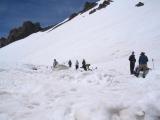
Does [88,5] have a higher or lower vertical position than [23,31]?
higher

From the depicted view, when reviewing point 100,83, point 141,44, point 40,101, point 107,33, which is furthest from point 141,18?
point 40,101

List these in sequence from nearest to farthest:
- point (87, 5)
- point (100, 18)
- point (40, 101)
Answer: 1. point (40, 101)
2. point (100, 18)
3. point (87, 5)

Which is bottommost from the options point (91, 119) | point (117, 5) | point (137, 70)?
point (91, 119)

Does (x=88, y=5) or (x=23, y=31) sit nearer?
(x=88, y=5)

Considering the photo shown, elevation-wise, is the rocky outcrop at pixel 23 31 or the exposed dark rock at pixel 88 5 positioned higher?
the exposed dark rock at pixel 88 5

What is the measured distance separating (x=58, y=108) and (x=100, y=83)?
14.2 feet

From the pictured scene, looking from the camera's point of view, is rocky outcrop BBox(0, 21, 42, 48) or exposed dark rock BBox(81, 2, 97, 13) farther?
rocky outcrop BBox(0, 21, 42, 48)

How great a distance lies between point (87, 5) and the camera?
102562 millimetres

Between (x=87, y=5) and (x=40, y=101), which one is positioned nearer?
(x=40, y=101)

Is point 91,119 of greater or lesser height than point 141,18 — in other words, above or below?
below

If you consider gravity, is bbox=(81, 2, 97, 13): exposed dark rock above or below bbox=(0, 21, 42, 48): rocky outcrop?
above

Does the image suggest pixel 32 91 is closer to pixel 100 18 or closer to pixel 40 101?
pixel 40 101

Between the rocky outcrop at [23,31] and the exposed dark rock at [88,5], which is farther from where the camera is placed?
the rocky outcrop at [23,31]

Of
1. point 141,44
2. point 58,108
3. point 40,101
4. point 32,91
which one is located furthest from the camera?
point 141,44
